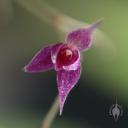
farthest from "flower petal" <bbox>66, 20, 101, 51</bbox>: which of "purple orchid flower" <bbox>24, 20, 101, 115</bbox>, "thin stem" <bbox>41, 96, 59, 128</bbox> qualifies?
"thin stem" <bbox>41, 96, 59, 128</bbox>

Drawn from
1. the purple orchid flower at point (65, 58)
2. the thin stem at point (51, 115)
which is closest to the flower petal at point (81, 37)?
the purple orchid flower at point (65, 58)

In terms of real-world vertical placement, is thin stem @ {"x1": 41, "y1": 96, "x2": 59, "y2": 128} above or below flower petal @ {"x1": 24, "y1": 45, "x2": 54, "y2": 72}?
below

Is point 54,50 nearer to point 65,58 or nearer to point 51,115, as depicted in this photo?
point 65,58

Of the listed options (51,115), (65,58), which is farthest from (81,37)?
(51,115)

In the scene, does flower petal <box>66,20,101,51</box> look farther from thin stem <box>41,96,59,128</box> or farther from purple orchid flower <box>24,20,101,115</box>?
thin stem <box>41,96,59,128</box>

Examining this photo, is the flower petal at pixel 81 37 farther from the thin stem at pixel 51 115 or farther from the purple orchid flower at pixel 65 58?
the thin stem at pixel 51 115

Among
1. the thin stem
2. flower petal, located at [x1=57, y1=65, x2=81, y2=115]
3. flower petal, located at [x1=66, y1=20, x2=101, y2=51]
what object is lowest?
the thin stem
